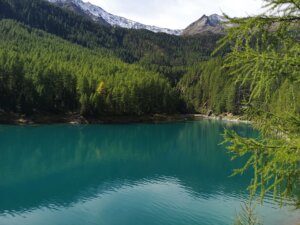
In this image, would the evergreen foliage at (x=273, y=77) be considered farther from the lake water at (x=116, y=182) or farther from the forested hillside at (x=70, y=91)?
the forested hillside at (x=70, y=91)

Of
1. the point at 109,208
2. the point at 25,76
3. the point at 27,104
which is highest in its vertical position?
the point at 25,76

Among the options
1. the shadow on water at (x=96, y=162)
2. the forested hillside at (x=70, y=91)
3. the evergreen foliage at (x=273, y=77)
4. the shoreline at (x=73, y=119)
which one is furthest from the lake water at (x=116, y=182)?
the evergreen foliage at (x=273, y=77)

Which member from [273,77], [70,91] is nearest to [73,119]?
[70,91]

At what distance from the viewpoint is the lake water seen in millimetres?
31188

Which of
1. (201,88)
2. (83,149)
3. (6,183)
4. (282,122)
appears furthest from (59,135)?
(201,88)

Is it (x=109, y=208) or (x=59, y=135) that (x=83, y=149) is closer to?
(x=59, y=135)

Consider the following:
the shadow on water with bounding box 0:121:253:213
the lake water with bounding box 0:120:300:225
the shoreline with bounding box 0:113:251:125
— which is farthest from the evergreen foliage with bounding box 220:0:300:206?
the shoreline with bounding box 0:113:251:125

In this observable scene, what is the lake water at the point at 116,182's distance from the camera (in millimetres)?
31188

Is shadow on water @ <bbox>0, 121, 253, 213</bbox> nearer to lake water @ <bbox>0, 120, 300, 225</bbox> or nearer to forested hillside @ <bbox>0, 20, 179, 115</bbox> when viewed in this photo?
lake water @ <bbox>0, 120, 300, 225</bbox>

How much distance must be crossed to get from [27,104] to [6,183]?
5665cm

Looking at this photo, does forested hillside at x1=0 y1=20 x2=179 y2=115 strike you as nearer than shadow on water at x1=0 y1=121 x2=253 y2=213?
No

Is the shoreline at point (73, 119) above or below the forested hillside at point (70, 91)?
below

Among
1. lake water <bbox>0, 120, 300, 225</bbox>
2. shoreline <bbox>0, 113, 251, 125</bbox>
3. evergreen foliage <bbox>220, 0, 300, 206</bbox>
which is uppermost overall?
evergreen foliage <bbox>220, 0, 300, 206</bbox>

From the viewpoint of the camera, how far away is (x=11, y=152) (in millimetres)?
58906
